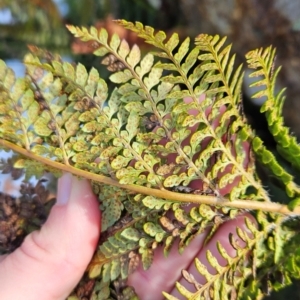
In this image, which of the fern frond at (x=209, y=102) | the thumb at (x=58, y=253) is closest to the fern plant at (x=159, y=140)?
the fern frond at (x=209, y=102)

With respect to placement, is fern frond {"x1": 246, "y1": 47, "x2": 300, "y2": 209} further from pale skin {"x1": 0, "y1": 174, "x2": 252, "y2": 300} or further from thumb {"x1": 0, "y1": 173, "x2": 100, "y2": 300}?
thumb {"x1": 0, "y1": 173, "x2": 100, "y2": 300}

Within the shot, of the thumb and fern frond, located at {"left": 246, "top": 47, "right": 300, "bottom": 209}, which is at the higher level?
fern frond, located at {"left": 246, "top": 47, "right": 300, "bottom": 209}

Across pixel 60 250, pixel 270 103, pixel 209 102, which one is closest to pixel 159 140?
pixel 209 102

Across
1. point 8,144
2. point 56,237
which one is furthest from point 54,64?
point 56,237

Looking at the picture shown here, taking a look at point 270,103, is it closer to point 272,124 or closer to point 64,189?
point 272,124

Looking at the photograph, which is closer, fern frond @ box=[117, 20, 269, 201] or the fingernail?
fern frond @ box=[117, 20, 269, 201]

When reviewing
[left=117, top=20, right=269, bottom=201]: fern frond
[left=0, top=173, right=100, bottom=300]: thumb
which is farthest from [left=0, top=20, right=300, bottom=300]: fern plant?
[left=0, top=173, right=100, bottom=300]: thumb

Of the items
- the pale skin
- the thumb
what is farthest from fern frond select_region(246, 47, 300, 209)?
the thumb

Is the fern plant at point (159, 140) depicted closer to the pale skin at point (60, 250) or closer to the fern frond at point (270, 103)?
the fern frond at point (270, 103)
